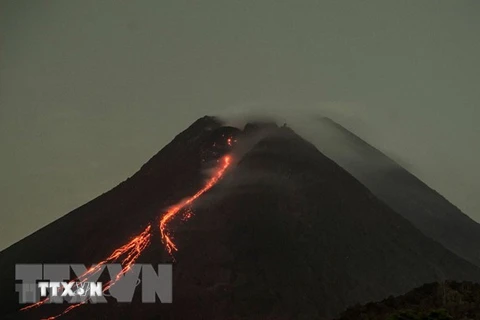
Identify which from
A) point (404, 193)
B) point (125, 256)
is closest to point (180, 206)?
point (125, 256)

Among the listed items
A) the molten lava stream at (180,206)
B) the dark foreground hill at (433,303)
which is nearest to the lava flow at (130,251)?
the molten lava stream at (180,206)

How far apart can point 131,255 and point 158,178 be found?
19983mm

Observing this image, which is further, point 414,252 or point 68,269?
point 414,252

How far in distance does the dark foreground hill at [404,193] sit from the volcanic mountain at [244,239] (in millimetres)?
17401

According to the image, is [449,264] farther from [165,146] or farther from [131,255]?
[165,146]

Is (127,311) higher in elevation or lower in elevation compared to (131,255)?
lower

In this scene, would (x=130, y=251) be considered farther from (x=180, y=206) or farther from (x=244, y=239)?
(x=244, y=239)

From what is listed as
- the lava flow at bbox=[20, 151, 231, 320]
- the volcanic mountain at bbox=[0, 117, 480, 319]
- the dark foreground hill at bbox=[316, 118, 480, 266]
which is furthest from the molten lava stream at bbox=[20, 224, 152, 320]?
the dark foreground hill at bbox=[316, 118, 480, 266]

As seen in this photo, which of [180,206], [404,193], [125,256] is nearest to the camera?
[125,256]

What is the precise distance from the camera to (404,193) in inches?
4813

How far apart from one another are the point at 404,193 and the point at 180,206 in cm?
4838

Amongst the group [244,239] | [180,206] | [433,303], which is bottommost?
[433,303]

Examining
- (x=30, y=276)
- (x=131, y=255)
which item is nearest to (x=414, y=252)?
(x=131, y=255)

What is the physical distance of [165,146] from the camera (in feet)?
365
